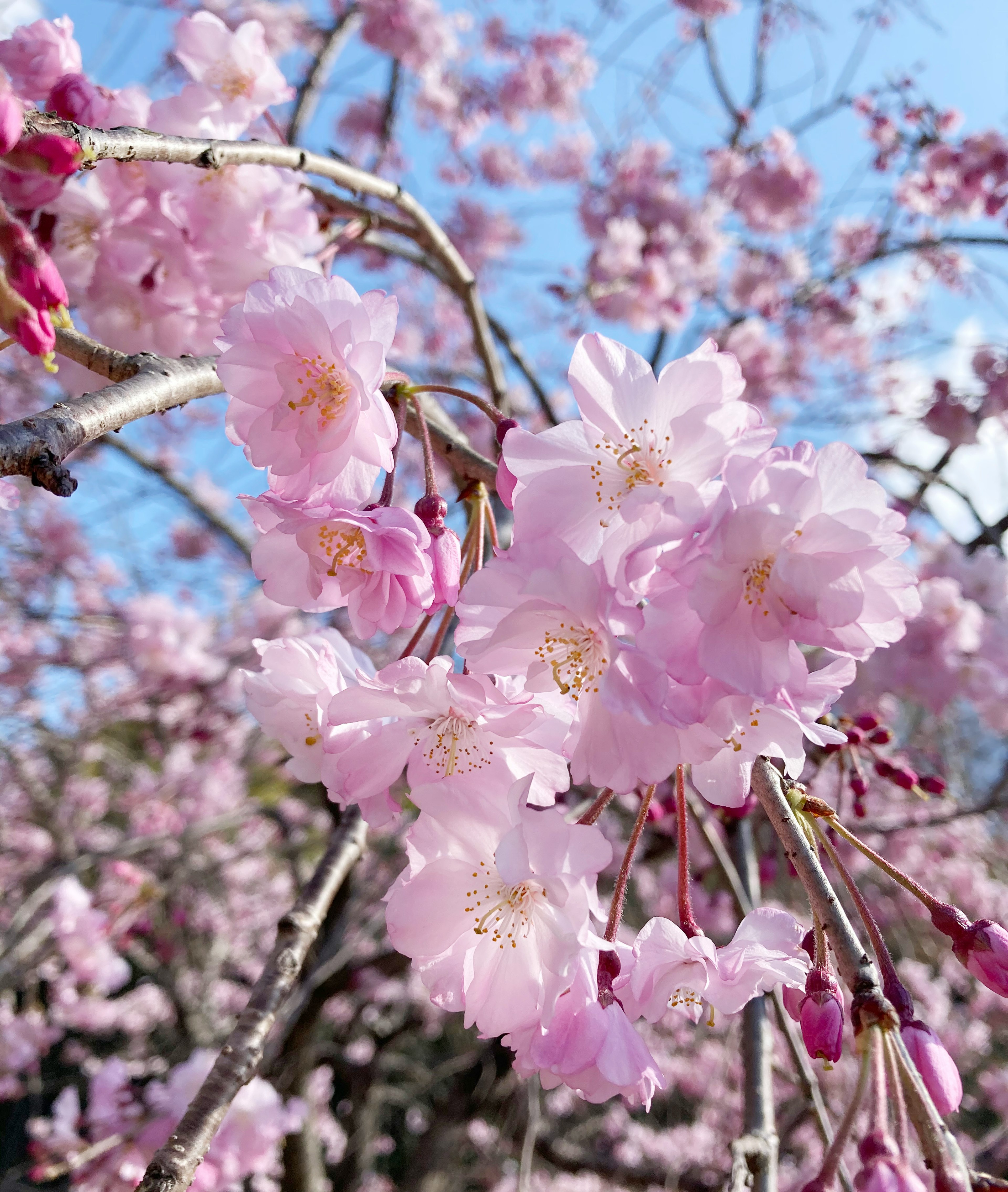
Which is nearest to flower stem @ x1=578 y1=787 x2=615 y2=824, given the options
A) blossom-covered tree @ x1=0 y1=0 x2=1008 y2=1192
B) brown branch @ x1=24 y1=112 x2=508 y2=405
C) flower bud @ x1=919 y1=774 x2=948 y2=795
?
blossom-covered tree @ x1=0 y1=0 x2=1008 y2=1192

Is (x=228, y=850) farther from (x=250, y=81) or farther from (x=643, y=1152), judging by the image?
(x=250, y=81)

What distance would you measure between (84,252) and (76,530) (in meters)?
5.66

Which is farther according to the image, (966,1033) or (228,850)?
(228,850)

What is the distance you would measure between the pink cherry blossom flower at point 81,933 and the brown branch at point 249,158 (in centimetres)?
323

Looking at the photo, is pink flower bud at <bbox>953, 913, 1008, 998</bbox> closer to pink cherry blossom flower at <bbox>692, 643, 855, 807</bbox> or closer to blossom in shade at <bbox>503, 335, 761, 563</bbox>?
pink cherry blossom flower at <bbox>692, 643, 855, 807</bbox>

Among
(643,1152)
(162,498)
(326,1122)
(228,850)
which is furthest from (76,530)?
(643,1152)

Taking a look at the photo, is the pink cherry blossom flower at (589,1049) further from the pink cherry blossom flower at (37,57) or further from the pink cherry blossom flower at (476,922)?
the pink cherry blossom flower at (37,57)

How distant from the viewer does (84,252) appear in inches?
58.8

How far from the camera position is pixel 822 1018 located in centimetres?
70

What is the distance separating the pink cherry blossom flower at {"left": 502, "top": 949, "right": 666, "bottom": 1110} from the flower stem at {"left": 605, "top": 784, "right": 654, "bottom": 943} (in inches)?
2.1

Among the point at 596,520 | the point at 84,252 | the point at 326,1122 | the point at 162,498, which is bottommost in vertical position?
the point at 326,1122

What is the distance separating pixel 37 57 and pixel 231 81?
1.26 feet

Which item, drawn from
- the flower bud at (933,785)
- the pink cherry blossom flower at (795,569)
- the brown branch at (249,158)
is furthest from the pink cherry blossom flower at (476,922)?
the flower bud at (933,785)

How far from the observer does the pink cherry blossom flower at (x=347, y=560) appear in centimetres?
79
